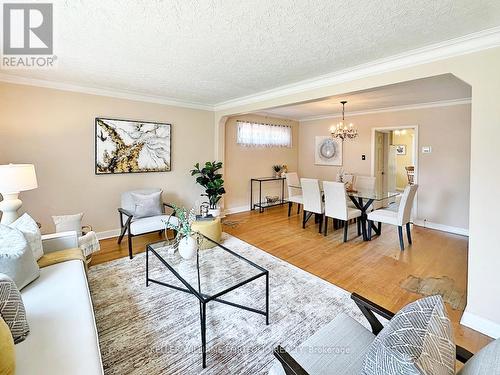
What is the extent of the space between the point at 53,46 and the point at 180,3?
1524 millimetres

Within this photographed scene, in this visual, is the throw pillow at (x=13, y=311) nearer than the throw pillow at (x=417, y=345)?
No

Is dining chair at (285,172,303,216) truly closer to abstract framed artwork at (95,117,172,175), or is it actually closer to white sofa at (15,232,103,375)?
abstract framed artwork at (95,117,172,175)

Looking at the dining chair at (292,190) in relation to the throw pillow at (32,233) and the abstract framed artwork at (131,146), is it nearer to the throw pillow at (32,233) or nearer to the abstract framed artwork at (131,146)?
the abstract framed artwork at (131,146)

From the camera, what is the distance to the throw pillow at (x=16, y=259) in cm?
159

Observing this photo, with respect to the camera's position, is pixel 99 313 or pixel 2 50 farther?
pixel 2 50

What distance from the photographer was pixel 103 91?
12.2ft

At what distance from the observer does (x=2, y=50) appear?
236 cm

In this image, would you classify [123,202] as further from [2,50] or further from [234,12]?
[234,12]

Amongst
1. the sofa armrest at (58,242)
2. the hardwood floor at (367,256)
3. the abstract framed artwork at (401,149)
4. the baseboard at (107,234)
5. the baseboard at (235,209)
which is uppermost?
the abstract framed artwork at (401,149)

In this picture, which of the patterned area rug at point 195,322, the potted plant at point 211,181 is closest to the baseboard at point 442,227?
the patterned area rug at point 195,322

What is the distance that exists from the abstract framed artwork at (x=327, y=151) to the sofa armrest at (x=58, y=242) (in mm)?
5619

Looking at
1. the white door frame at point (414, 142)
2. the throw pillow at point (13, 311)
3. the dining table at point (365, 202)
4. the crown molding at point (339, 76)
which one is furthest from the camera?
the white door frame at point (414, 142)

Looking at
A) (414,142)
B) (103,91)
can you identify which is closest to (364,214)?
(414,142)

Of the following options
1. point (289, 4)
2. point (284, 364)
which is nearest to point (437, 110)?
point (289, 4)
